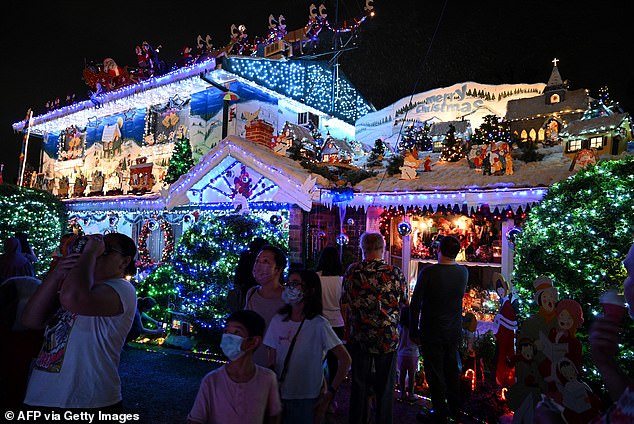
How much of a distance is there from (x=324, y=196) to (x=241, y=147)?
242 centimetres

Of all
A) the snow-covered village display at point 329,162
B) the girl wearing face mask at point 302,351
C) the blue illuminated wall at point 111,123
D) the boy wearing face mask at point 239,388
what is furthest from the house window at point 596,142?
the blue illuminated wall at point 111,123

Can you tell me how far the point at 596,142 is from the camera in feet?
24.4

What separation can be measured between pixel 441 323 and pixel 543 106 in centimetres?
795

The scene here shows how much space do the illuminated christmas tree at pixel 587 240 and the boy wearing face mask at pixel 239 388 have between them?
12.7 feet

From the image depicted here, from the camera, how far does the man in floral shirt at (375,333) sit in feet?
13.7

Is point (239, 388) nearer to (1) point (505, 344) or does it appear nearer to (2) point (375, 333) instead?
(2) point (375, 333)

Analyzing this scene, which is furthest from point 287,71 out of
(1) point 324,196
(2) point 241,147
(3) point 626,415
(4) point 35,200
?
(3) point 626,415

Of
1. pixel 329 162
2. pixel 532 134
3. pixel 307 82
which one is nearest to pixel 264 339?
pixel 329 162

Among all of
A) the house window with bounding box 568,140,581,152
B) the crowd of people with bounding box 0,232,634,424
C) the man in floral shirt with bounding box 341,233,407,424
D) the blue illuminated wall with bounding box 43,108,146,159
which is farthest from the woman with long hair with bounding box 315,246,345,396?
the blue illuminated wall with bounding box 43,108,146,159

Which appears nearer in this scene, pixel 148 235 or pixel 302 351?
pixel 302 351

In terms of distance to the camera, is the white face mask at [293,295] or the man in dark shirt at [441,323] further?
the man in dark shirt at [441,323]

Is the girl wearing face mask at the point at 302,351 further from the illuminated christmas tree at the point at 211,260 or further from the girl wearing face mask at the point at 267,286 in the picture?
the illuminated christmas tree at the point at 211,260

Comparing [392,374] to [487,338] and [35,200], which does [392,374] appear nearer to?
[487,338]

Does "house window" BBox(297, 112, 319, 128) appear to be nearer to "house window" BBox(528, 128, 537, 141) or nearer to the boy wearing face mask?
"house window" BBox(528, 128, 537, 141)
